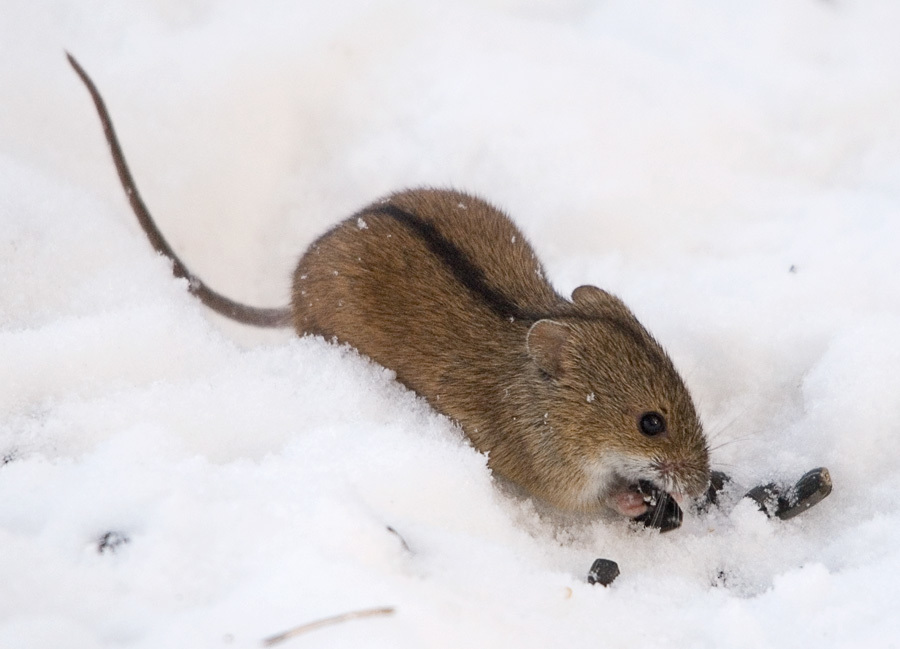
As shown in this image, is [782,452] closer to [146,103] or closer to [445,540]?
[445,540]

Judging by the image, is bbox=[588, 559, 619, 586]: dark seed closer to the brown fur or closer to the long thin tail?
the brown fur

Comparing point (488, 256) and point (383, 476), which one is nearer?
point (383, 476)

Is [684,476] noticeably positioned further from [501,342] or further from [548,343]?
[501,342]

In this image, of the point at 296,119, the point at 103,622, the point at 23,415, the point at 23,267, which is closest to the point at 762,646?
the point at 103,622

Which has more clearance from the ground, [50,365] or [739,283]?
[739,283]

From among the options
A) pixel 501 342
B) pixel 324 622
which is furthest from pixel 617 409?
pixel 324 622

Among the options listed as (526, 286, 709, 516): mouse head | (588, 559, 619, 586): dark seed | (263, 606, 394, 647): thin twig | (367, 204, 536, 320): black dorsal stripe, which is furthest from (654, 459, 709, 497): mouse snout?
(263, 606, 394, 647): thin twig
